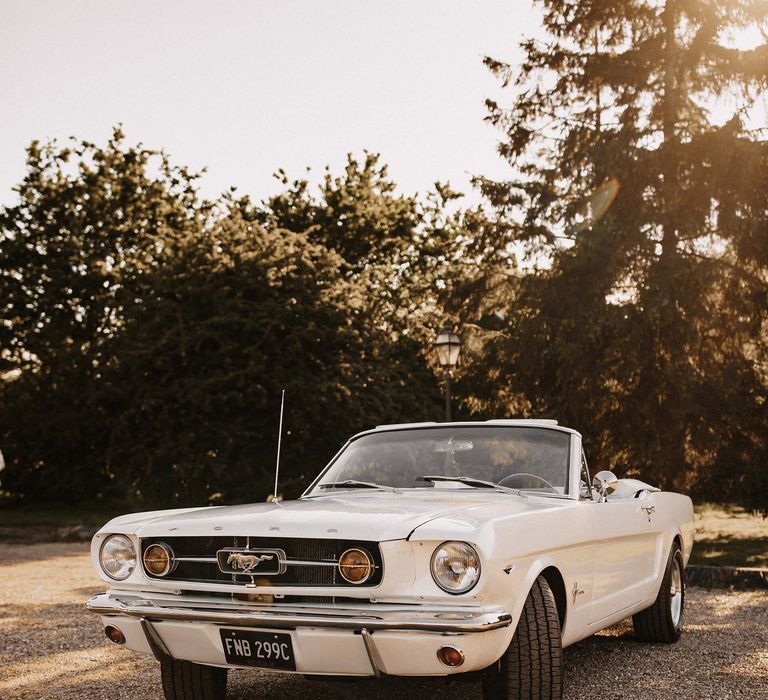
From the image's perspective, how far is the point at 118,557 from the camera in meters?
4.70

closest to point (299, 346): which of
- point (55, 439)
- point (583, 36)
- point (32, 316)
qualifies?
point (55, 439)

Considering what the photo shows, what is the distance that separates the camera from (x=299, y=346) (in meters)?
23.8

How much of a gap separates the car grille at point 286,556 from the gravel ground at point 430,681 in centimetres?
122

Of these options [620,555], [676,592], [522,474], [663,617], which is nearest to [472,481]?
[522,474]

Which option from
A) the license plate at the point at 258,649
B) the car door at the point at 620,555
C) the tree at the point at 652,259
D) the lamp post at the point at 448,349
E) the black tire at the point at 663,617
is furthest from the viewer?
the lamp post at the point at 448,349

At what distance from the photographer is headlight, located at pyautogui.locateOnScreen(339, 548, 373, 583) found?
4.00m

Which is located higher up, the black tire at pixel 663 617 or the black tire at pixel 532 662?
the black tire at pixel 532 662

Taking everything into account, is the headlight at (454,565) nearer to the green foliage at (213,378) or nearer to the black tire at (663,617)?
the black tire at (663,617)

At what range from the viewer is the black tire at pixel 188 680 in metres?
4.77

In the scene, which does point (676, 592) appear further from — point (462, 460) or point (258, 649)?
point (258, 649)

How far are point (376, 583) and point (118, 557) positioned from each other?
146 centimetres

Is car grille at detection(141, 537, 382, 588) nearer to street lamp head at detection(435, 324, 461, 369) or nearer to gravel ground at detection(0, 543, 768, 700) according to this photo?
gravel ground at detection(0, 543, 768, 700)

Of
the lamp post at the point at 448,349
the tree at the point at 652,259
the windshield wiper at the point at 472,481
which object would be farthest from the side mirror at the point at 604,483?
the lamp post at the point at 448,349

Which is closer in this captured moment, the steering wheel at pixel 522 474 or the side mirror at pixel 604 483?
the steering wheel at pixel 522 474
